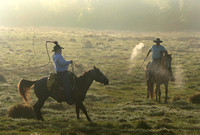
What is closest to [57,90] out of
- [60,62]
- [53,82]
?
[53,82]

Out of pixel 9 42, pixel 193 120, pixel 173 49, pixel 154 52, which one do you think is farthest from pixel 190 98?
pixel 9 42

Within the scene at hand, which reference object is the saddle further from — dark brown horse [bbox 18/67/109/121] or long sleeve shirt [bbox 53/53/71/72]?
long sleeve shirt [bbox 53/53/71/72]

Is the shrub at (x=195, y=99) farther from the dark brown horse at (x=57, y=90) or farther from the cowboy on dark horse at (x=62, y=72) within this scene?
the cowboy on dark horse at (x=62, y=72)

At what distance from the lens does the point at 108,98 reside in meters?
24.2

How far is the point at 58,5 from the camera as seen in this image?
17825cm

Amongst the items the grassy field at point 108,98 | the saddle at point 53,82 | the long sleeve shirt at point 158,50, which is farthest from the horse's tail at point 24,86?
the long sleeve shirt at point 158,50

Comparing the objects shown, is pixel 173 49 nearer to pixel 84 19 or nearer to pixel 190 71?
pixel 190 71

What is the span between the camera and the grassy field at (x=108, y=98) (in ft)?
39.7

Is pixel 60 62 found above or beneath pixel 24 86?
above

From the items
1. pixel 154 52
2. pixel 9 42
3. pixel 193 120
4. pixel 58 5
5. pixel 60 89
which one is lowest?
pixel 193 120

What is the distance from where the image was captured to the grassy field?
12102 mm

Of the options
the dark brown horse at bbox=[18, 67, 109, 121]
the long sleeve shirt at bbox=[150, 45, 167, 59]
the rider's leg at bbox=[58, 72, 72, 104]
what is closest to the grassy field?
the dark brown horse at bbox=[18, 67, 109, 121]

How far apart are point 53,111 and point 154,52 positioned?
8464 mm

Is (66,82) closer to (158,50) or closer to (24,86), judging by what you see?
(24,86)
